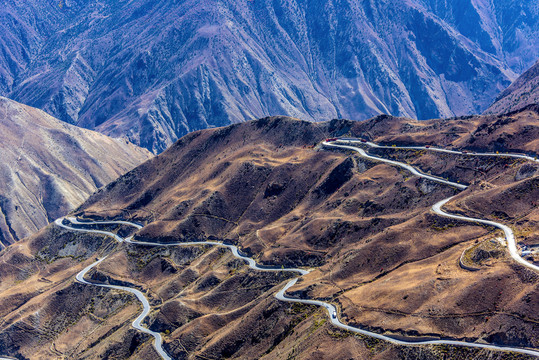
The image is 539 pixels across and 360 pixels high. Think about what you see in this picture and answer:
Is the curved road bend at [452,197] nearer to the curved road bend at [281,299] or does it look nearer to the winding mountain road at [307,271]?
the winding mountain road at [307,271]

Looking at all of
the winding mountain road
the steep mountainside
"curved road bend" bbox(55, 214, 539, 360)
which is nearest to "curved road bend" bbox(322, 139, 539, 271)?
the winding mountain road

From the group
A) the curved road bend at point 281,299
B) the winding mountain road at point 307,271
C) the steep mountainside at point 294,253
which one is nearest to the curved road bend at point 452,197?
the winding mountain road at point 307,271

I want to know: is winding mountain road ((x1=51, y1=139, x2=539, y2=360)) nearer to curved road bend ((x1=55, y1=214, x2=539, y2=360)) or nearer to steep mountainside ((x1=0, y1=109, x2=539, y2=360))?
curved road bend ((x1=55, y1=214, x2=539, y2=360))

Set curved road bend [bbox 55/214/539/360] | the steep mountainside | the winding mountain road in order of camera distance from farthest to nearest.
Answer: the steep mountainside, the winding mountain road, curved road bend [bbox 55/214/539/360]

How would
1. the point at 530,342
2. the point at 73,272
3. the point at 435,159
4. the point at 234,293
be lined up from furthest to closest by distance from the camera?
the point at 73,272 < the point at 435,159 < the point at 234,293 < the point at 530,342

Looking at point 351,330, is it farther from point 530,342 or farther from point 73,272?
point 73,272

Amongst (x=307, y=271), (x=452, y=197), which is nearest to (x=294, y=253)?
(x=307, y=271)

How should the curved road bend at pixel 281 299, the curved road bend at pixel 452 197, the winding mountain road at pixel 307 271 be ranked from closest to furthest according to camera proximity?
the curved road bend at pixel 281 299 → the winding mountain road at pixel 307 271 → the curved road bend at pixel 452 197

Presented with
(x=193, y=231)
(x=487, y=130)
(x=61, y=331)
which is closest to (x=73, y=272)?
(x=61, y=331)
